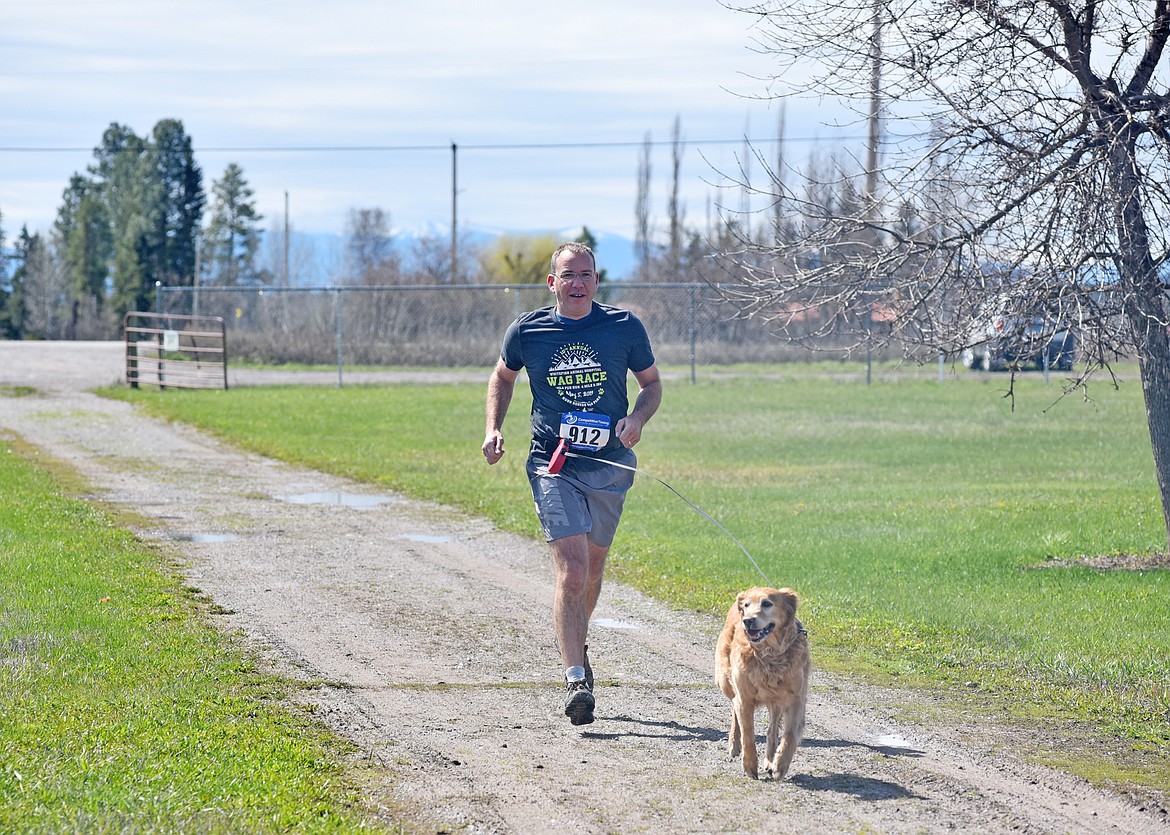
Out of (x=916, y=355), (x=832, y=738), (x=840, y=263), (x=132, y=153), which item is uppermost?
(x=132, y=153)

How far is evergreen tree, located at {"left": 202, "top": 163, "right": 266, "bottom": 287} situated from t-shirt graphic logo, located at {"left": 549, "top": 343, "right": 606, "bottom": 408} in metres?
81.1

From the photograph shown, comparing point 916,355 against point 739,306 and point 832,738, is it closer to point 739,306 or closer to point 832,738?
point 739,306

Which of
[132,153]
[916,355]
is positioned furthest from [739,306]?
[132,153]

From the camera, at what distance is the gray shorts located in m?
6.32

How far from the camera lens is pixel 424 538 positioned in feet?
38.2

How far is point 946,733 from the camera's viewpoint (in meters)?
6.16

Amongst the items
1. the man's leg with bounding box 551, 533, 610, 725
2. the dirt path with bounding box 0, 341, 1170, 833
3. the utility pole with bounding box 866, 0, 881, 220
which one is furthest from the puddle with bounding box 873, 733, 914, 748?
the utility pole with bounding box 866, 0, 881, 220

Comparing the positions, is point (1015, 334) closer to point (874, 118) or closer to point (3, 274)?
point (874, 118)

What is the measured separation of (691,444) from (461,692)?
13.1 metres

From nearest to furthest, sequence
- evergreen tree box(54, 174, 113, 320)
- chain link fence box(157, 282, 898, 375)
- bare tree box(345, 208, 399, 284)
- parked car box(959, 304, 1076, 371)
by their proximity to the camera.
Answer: parked car box(959, 304, 1076, 371)
chain link fence box(157, 282, 898, 375)
evergreen tree box(54, 174, 113, 320)
bare tree box(345, 208, 399, 284)

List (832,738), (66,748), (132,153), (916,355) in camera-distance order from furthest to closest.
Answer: (132,153) → (916,355) → (832,738) → (66,748)

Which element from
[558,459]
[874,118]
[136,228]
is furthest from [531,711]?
[136,228]

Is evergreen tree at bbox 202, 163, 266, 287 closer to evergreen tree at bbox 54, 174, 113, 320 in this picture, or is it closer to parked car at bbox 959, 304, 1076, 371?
evergreen tree at bbox 54, 174, 113, 320

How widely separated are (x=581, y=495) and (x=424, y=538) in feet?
17.9
